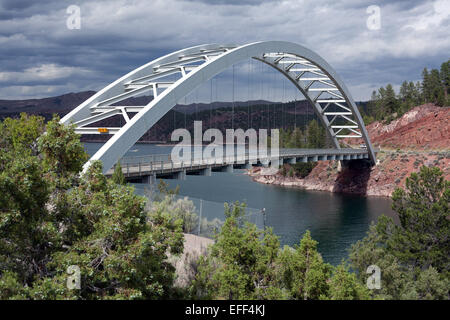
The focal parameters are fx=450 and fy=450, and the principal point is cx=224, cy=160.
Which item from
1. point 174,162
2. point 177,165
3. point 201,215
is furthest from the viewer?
point 174,162

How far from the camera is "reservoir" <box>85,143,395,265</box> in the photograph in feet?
82.6

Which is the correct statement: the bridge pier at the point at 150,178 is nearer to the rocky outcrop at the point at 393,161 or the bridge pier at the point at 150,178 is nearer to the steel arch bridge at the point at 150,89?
the steel arch bridge at the point at 150,89

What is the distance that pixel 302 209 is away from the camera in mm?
37750

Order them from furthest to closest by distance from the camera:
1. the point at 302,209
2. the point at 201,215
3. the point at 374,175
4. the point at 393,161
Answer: the point at 393,161, the point at 374,175, the point at 302,209, the point at 201,215

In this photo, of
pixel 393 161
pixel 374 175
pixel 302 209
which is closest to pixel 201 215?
pixel 302 209

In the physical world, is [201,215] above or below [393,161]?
below

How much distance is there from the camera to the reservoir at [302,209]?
25172 mm

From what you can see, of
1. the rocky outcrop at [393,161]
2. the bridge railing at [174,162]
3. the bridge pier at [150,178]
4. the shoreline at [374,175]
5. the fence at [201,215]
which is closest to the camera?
the fence at [201,215]

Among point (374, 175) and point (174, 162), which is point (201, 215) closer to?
point (174, 162)

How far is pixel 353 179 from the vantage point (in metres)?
51.0

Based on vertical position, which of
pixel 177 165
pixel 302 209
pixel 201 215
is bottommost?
pixel 302 209

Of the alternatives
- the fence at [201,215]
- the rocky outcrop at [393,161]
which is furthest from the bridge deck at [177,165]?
the rocky outcrop at [393,161]
